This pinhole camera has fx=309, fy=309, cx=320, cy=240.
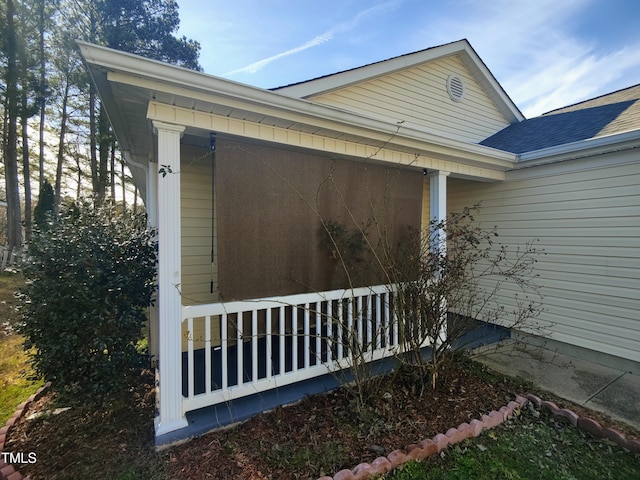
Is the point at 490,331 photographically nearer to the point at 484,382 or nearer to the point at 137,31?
the point at 484,382

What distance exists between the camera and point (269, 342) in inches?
122

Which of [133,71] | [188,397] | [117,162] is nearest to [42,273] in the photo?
[188,397]

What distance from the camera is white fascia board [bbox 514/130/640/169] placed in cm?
401

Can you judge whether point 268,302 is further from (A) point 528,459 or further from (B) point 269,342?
(A) point 528,459

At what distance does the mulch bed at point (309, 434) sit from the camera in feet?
7.70

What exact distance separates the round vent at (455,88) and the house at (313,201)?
0.21 metres

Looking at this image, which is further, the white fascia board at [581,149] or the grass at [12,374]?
the white fascia board at [581,149]

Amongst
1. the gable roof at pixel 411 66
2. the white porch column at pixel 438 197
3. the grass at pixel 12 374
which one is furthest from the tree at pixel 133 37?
the white porch column at pixel 438 197

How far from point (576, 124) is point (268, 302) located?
639 cm

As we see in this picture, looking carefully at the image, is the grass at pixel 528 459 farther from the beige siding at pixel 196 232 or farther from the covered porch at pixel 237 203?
the beige siding at pixel 196 232

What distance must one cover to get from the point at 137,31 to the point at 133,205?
357 inches

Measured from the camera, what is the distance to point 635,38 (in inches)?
222

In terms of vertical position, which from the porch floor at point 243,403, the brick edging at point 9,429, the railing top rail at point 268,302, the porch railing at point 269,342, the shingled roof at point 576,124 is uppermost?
the shingled roof at point 576,124

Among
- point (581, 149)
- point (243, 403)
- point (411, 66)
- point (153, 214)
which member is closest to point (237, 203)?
point (153, 214)
